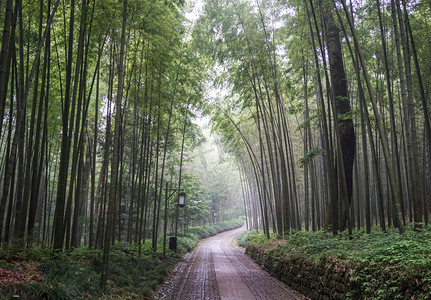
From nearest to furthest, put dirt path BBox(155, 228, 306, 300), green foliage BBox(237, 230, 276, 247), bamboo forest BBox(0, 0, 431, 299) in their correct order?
bamboo forest BBox(0, 0, 431, 299) < dirt path BBox(155, 228, 306, 300) < green foliage BBox(237, 230, 276, 247)

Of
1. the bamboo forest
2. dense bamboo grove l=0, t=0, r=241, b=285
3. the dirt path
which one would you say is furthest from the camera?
the dirt path

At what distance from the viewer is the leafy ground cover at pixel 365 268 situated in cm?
256

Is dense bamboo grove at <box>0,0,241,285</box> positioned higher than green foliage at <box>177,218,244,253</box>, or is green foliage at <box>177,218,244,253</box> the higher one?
dense bamboo grove at <box>0,0,241,285</box>

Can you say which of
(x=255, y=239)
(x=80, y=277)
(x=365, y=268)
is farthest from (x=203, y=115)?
(x=365, y=268)

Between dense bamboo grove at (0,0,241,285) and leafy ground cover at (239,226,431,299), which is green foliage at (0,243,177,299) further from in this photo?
leafy ground cover at (239,226,431,299)

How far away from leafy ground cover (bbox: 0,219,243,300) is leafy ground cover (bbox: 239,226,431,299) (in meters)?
2.53

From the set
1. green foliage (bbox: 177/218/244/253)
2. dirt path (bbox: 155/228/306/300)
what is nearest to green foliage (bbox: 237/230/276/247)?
green foliage (bbox: 177/218/244/253)

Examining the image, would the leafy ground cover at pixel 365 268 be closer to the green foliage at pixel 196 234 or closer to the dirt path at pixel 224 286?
the dirt path at pixel 224 286

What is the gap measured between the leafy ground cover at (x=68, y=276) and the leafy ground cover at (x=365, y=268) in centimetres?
253

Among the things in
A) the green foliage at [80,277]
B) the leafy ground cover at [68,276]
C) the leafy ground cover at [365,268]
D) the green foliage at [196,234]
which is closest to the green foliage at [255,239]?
the green foliage at [196,234]

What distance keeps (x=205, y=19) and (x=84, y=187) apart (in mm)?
6833

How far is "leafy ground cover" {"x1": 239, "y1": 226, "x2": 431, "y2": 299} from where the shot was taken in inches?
101

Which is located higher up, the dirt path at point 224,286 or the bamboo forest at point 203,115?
the bamboo forest at point 203,115

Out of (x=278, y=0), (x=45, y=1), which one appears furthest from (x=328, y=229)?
(x=45, y=1)
